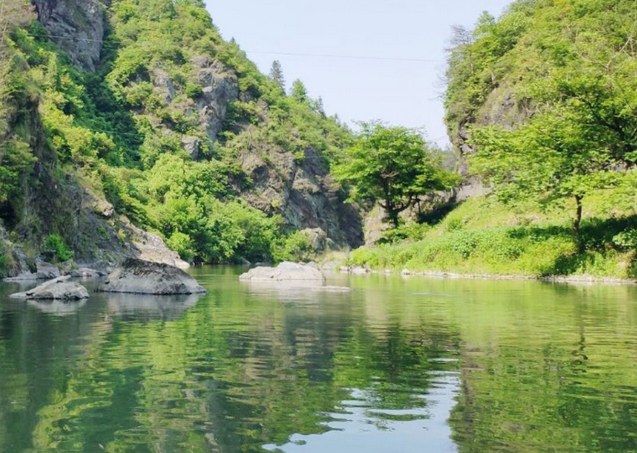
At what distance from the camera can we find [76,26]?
109 m

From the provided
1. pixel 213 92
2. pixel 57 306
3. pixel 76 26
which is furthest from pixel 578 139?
pixel 76 26

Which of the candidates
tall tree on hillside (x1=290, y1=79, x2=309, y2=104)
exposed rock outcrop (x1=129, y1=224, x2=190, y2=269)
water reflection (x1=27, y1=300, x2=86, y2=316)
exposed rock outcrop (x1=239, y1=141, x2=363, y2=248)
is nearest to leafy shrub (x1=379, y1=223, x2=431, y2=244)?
exposed rock outcrop (x1=129, y1=224, x2=190, y2=269)

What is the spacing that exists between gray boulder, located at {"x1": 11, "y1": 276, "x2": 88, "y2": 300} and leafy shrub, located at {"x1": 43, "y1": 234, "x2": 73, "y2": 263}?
27.8 m

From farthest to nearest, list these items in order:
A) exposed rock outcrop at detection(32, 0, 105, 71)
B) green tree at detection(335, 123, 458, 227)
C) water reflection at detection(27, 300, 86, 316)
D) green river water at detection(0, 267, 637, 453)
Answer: exposed rock outcrop at detection(32, 0, 105, 71) → green tree at detection(335, 123, 458, 227) → water reflection at detection(27, 300, 86, 316) → green river water at detection(0, 267, 637, 453)

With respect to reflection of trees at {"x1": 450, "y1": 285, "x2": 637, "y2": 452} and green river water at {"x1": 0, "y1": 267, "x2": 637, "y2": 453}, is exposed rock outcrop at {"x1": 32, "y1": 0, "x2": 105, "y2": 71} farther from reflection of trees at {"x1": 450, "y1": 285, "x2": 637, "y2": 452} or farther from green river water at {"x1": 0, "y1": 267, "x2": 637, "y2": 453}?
reflection of trees at {"x1": 450, "y1": 285, "x2": 637, "y2": 452}

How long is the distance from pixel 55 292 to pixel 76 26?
325ft

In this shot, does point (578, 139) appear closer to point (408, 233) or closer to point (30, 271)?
point (408, 233)

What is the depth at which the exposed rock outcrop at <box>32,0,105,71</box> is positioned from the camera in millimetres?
104312

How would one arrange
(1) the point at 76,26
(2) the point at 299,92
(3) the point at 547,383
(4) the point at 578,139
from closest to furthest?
(3) the point at 547,383 < (4) the point at 578,139 < (1) the point at 76,26 < (2) the point at 299,92

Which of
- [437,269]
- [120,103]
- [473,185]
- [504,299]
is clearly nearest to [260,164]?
[120,103]

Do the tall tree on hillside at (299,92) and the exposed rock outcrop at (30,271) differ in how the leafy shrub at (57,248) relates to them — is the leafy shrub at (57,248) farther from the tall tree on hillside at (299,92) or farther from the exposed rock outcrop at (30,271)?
the tall tree on hillside at (299,92)

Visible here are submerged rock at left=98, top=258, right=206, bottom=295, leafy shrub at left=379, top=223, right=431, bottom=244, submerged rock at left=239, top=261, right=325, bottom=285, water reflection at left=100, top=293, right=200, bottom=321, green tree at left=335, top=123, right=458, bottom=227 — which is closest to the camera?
water reflection at left=100, top=293, right=200, bottom=321

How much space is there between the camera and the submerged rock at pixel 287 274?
106 ft

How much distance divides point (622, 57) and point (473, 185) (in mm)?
20072
